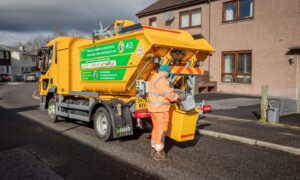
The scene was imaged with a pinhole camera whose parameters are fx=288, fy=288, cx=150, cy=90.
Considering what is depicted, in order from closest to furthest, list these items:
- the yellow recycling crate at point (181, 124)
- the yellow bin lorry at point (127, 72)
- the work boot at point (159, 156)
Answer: the work boot at point (159, 156) < the yellow recycling crate at point (181, 124) < the yellow bin lorry at point (127, 72)

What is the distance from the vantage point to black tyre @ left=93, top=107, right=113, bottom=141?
6.66m

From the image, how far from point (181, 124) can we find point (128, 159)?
122 cm

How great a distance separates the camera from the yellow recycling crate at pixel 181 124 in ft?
18.6

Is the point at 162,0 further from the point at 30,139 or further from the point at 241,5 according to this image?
the point at 30,139

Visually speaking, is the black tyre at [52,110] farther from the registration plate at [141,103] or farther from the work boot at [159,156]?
the work boot at [159,156]

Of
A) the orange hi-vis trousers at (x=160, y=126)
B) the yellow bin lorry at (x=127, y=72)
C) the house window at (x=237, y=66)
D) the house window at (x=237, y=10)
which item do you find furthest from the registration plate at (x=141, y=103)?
the house window at (x=237, y=10)

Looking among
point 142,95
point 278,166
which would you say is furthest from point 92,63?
point 278,166

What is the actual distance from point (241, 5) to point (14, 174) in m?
16.6

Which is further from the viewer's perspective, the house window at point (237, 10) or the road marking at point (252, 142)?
the house window at point (237, 10)

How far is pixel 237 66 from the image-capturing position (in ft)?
58.1

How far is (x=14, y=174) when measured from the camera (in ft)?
15.1

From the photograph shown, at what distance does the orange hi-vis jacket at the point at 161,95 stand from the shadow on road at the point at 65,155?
1205 millimetres

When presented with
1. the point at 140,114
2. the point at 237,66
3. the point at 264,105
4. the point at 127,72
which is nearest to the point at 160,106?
the point at 140,114

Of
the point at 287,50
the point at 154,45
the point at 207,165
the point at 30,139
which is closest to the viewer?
the point at 207,165
